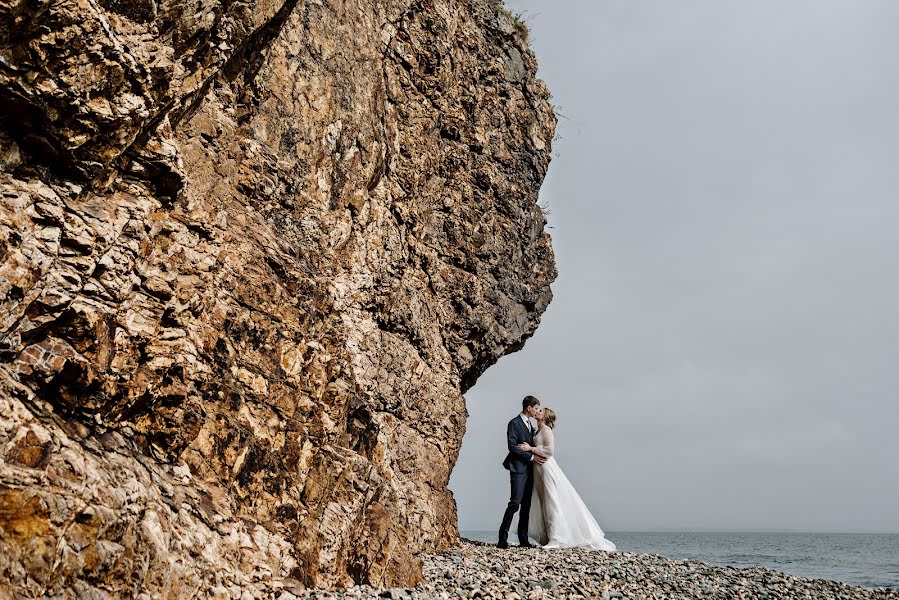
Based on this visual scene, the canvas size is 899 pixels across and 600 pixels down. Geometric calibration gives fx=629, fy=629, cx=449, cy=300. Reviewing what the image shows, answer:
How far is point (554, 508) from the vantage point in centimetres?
1602

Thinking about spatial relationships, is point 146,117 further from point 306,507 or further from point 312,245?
point 306,507

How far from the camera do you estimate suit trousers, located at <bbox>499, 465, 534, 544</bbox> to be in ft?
50.6

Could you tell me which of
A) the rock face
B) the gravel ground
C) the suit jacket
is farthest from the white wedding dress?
the rock face

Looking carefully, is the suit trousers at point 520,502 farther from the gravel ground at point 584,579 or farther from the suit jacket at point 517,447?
the gravel ground at point 584,579

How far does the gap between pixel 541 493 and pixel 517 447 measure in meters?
1.51

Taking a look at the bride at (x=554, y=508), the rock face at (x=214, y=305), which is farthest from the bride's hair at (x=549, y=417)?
the rock face at (x=214, y=305)

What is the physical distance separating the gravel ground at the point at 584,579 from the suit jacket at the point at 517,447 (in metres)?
1.95

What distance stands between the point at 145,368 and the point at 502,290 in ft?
38.8

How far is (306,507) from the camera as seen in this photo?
8242 mm

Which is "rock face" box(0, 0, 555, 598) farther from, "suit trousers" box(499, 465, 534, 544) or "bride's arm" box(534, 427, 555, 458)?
"bride's arm" box(534, 427, 555, 458)

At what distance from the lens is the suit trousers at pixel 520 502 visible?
50.6ft

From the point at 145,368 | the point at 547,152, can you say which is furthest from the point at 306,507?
the point at 547,152

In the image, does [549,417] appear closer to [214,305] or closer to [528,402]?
→ [528,402]

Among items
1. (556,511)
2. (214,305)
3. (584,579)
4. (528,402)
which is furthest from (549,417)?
(214,305)
